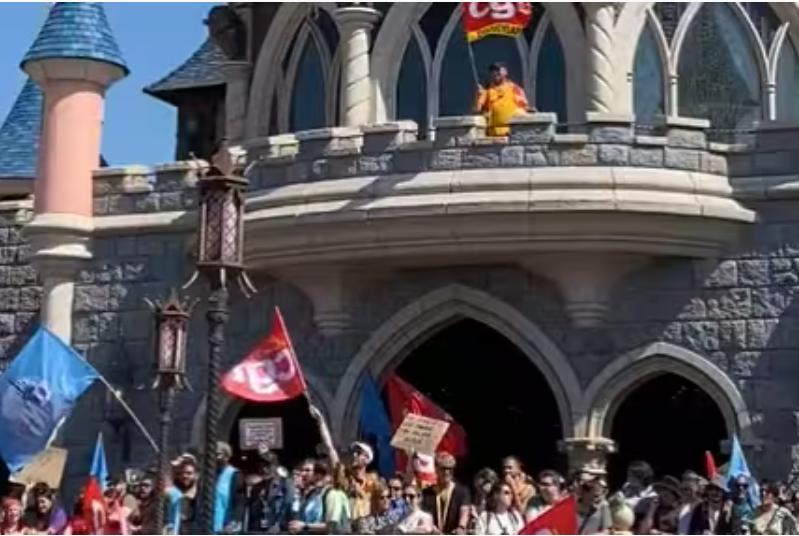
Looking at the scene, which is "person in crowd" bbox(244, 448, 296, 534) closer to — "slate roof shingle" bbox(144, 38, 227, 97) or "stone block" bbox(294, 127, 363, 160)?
"stone block" bbox(294, 127, 363, 160)

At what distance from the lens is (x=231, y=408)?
1750 centimetres

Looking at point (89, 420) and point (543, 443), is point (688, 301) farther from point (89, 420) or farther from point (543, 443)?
point (89, 420)

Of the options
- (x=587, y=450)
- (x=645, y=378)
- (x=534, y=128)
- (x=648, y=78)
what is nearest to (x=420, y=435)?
(x=587, y=450)

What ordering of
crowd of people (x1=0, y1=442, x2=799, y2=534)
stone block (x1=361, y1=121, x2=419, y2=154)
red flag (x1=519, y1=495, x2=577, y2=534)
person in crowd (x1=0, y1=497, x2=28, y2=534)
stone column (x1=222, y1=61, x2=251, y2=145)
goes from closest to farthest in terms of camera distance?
1. red flag (x1=519, y1=495, x2=577, y2=534)
2. crowd of people (x1=0, y1=442, x2=799, y2=534)
3. person in crowd (x1=0, y1=497, x2=28, y2=534)
4. stone block (x1=361, y1=121, x2=419, y2=154)
5. stone column (x1=222, y1=61, x2=251, y2=145)

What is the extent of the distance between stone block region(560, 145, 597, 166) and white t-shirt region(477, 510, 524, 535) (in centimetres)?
397

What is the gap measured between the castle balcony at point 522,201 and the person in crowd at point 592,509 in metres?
3.22

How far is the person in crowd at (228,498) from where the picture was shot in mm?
13812

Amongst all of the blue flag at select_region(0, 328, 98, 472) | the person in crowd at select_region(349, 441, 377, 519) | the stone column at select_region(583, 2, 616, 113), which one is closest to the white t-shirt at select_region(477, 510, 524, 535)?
the person in crowd at select_region(349, 441, 377, 519)

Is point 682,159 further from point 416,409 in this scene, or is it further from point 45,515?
point 45,515

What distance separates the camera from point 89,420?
58.5 feet

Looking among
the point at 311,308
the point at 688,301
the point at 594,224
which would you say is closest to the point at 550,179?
the point at 594,224

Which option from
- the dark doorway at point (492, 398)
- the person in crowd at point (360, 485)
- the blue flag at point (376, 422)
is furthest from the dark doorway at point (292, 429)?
the person in crowd at point (360, 485)

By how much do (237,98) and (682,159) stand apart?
16.5ft

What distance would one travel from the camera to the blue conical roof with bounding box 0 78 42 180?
76.5ft
